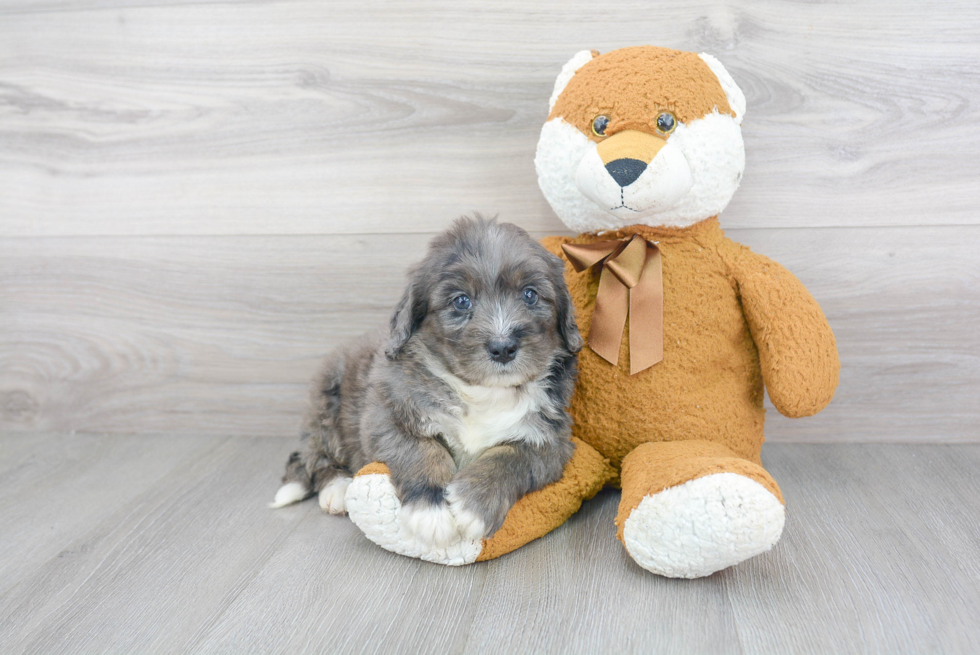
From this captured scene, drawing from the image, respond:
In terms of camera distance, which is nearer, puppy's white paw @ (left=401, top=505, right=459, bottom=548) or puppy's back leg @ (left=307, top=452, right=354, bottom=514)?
puppy's white paw @ (left=401, top=505, right=459, bottom=548)

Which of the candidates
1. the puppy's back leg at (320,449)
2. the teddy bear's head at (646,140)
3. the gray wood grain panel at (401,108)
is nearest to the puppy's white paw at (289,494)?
the puppy's back leg at (320,449)

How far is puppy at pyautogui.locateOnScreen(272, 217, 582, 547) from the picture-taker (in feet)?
5.60

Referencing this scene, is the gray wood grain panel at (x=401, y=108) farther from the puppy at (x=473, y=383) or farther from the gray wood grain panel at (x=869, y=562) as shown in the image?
the gray wood grain panel at (x=869, y=562)

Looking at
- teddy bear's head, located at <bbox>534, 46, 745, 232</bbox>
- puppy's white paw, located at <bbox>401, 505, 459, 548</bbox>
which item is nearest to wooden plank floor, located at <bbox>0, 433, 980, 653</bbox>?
puppy's white paw, located at <bbox>401, 505, 459, 548</bbox>

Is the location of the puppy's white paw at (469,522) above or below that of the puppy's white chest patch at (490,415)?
below

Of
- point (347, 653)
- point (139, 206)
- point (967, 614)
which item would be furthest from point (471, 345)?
point (139, 206)

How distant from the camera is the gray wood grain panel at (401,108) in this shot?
7.51ft

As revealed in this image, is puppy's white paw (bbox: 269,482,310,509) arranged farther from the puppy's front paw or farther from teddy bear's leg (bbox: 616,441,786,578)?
teddy bear's leg (bbox: 616,441,786,578)

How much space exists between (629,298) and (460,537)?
2.45 feet

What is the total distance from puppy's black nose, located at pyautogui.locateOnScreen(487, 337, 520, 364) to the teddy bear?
37 centimetres

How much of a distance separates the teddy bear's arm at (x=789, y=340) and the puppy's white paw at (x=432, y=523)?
2.93 ft

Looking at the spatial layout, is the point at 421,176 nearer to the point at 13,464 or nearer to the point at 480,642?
the point at 480,642

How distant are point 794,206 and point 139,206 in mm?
2267

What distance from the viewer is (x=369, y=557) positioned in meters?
1.86
